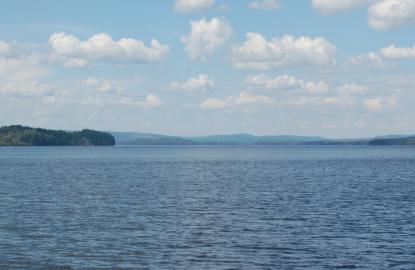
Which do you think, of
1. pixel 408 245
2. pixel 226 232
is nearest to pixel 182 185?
pixel 226 232

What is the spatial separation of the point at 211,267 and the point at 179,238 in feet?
29.4

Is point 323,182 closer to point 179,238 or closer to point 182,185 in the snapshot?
point 182,185

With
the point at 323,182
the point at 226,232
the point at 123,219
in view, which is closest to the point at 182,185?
the point at 323,182

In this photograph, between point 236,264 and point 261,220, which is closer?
point 236,264

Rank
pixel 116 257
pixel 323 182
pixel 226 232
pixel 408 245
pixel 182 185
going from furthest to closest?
pixel 323 182
pixel 182 185
pixel 226 232
pixel 408 245
pixel 116 257

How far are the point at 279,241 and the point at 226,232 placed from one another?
5.05 m

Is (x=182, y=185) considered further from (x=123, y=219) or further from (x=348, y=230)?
(x=348, y=230)

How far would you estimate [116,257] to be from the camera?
3675 centimetres

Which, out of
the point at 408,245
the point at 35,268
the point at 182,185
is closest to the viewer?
the point at 35,268

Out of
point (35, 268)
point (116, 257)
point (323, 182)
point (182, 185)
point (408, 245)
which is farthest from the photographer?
point (323, 182)

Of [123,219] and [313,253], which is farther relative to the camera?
[123,219]

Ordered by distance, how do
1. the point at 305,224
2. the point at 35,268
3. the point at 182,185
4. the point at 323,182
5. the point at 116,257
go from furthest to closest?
the point at 323,182, the point at 182,185, the point at 305,224, the point at 116,257, the point at 35,268

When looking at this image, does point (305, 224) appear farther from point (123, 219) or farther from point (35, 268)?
point (35, 268)

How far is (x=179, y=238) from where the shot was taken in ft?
141
